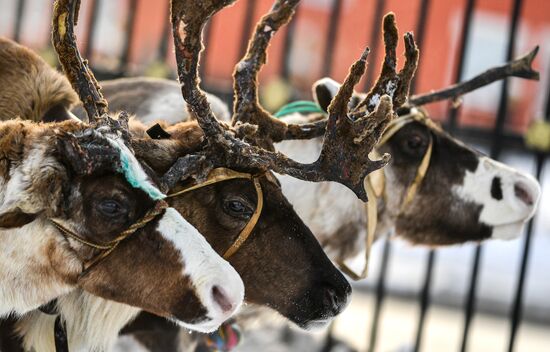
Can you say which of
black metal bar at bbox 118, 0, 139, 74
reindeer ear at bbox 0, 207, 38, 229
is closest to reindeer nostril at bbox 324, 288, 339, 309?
reindeer ear at bbox 0, 207, 38, 229

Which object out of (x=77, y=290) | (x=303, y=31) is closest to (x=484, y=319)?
(x=303, y=31)

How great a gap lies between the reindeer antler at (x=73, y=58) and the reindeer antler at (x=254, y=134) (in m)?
0.26

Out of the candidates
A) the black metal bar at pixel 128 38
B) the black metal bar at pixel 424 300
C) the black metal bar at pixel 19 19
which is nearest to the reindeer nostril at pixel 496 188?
the black metal bar at pixel 424 300

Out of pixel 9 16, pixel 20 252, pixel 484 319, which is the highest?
pixel 20 252

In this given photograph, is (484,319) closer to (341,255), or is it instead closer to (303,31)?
(303,31)

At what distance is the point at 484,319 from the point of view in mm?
7715

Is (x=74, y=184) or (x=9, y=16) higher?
(x=74, y=184)

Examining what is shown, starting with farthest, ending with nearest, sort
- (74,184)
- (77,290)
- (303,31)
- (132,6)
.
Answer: (303,31) → (132,6) → (77,290) → (74,184)

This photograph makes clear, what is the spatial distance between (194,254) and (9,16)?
6.83 m

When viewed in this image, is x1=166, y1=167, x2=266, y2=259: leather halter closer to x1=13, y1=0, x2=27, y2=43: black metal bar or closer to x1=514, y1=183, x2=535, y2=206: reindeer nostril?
x1=514, y1=183, x2=535, y2=206: reindeer nostril

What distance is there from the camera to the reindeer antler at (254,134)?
2.56 m

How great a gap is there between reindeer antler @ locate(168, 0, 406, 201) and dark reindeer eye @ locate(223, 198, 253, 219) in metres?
0.11

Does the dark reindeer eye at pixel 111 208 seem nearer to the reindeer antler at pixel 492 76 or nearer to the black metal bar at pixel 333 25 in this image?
the reindeer antler at pixel 492 76

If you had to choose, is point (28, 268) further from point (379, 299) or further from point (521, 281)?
point (521, 281)
